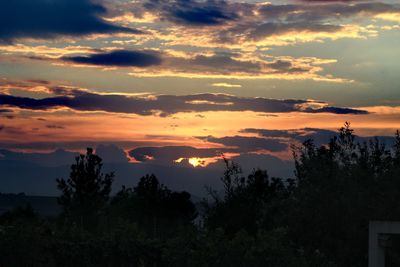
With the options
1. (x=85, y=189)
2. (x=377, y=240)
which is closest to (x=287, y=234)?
(x=377, y=240)

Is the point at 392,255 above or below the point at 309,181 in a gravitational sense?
below

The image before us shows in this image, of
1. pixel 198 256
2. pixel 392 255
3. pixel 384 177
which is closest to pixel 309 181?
pixel 384 177

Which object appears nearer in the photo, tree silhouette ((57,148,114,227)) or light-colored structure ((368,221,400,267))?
light-colored structure ((368,221,400,267))

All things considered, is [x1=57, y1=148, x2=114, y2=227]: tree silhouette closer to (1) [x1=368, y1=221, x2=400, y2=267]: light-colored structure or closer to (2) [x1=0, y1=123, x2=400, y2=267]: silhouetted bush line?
(2) [x1=0, y1=123, x2=400, y2=267]: silhouetted bush line

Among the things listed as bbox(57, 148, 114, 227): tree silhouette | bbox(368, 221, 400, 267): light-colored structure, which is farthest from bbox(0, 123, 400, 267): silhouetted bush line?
bbox(57, 148, 114, 227): tree silhouette

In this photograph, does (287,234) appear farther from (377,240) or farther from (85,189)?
(85,189)

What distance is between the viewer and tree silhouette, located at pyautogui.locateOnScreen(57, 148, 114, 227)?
53.5 meters

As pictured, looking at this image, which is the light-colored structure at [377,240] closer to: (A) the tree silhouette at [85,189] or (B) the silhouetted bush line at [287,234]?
(B) the silhouetted bush line at [287,234]

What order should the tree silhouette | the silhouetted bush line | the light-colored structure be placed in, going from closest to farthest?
the light-colored structure
the silhouetted bush line
the tree silhouette

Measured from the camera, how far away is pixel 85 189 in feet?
178

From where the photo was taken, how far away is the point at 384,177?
27.1 metres

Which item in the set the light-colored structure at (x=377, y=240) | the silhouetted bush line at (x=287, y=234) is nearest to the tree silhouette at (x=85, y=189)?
the silhouetted bush line at (x=287, y=234)

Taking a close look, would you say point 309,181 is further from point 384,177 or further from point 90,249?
point 90,249

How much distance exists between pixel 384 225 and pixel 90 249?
10.3 m
